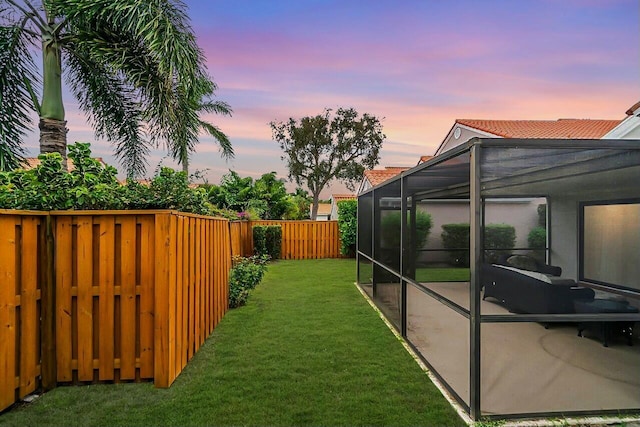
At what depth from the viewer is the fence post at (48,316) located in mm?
3395

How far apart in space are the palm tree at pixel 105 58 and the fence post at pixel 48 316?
292 centimetres

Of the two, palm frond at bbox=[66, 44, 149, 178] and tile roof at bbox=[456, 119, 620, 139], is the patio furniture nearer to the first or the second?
palm frond at bbox=[66, 44, 149, 178]

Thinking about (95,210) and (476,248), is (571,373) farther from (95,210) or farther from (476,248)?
(95,210)

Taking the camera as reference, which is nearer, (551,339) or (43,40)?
(551,339)

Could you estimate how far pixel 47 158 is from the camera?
12.1 feet

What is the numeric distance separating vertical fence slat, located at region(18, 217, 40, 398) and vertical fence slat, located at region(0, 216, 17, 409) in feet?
0.37

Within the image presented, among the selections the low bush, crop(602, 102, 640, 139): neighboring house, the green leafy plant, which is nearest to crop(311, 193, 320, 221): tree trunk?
the low bush

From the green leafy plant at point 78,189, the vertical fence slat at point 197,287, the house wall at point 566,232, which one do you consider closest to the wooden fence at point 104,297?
the green leafy plant at point 78,189

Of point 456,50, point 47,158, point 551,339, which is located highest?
point 456,50

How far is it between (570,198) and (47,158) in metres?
4.67

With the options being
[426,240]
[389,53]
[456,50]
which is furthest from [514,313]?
[389,53]

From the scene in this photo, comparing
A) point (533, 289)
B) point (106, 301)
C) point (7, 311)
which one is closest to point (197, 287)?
point (106, 301)

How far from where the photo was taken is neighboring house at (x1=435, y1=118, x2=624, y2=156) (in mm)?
10891

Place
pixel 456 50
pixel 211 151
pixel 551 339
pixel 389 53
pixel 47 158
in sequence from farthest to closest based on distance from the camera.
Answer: pixel 211 151 < pixel 389 53 < pixel 456 50 < pixel 551 339 < pixel 47 158
